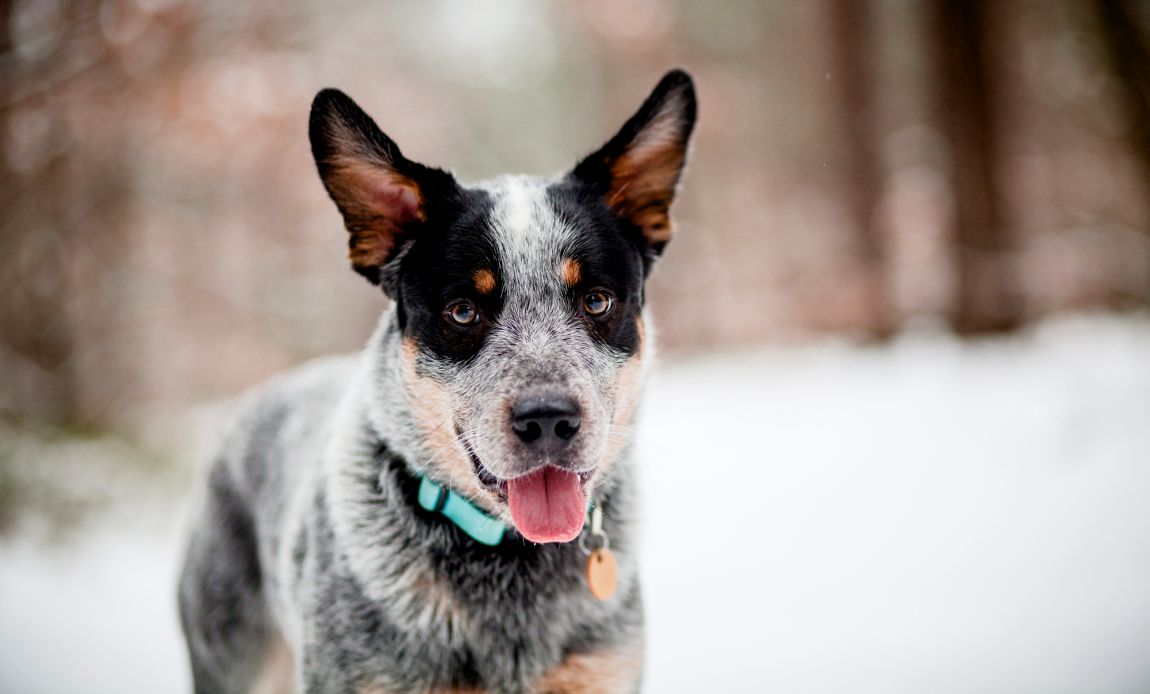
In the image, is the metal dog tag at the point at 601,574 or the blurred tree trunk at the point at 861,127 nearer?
the metal dog tag at the point at 601,574

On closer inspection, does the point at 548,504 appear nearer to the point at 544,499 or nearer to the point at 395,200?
the point at 544,499

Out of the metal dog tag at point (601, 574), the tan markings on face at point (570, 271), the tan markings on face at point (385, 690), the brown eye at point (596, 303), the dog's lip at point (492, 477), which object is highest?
the tan markings on face at point (570, 271)

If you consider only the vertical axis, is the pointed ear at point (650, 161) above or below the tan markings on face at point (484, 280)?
above

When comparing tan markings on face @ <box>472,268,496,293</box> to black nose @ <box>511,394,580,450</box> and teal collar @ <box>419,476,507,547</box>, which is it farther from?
teal collar @ <box>419,476,507,547</box>

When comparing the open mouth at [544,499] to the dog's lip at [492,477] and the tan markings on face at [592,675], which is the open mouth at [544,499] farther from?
the tan markings on face at [592,675]

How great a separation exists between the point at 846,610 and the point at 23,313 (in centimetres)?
Answer: 695

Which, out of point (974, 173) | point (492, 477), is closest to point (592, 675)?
point (492, 477)

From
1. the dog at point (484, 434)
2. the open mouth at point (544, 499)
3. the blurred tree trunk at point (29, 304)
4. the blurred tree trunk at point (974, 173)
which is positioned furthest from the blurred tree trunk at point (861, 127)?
the blurred tree trunk at point (29, 304)

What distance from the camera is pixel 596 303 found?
2381mm

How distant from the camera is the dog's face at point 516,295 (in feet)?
6.75

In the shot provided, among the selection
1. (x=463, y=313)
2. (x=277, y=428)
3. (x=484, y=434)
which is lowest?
(x=484, y=434)

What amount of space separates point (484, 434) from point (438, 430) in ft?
0.92

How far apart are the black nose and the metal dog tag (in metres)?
0.51

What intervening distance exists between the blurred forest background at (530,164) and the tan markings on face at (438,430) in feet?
15.2
